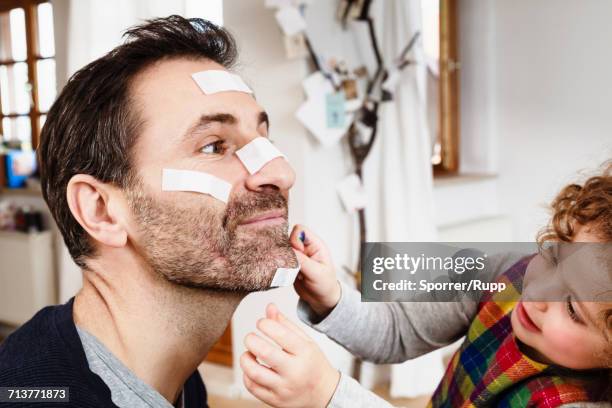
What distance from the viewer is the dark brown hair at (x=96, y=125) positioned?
89 centimetres

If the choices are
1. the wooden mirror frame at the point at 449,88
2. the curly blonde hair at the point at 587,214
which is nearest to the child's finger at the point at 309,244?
the curly blonde hair at the point at 587,214

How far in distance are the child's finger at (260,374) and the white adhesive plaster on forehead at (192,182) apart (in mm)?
267

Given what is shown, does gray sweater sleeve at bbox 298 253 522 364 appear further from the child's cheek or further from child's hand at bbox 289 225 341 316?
the child's cheek

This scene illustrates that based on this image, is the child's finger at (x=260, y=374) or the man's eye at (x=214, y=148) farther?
the man's eye at (x=214, y=148)

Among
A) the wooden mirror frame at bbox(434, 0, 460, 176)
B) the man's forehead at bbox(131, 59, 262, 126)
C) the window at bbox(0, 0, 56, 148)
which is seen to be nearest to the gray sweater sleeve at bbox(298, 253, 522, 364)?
the man's forehead at bbox(131, 59, 262, 126)

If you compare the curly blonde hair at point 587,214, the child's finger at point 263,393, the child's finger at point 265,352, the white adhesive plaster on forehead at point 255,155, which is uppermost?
the white adhesive plaster on forehead at point 255,155

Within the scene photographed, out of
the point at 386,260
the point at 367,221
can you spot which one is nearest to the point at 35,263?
the point at 367,221

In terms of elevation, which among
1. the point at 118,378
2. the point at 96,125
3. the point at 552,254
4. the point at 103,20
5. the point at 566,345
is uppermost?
the point at 103,20

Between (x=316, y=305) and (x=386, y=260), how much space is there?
0.98 ft

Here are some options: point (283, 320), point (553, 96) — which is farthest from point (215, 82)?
point (553, 96)

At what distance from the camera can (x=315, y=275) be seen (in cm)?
93

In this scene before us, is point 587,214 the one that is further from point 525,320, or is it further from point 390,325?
point 390,325

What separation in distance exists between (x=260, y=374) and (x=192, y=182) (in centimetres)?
30

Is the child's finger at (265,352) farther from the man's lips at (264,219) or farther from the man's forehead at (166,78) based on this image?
the man's forehead at (166,78)
